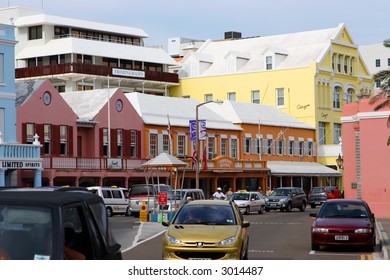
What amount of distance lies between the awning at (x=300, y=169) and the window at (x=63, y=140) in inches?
919

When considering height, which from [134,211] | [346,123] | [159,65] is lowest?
[134,211]

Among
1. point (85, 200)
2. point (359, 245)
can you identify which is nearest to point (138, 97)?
point (359, 245)

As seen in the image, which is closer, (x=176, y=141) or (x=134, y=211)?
(x=134, y=211)

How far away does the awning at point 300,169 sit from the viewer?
268 ft

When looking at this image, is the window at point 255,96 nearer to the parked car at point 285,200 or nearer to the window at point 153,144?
the window at point 153,144

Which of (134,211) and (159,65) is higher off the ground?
(159,65)

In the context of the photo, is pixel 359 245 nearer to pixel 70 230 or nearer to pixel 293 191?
pixel 70 230

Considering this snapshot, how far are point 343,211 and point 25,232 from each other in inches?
751

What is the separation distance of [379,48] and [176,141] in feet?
223

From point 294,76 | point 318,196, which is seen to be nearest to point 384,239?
point 318,196

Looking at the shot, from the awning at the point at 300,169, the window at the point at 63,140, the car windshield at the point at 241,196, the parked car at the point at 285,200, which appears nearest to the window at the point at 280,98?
the awning at the point at 300,169

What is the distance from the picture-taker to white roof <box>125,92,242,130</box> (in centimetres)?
7144

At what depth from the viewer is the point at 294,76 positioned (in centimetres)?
9450

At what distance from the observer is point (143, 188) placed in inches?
2032
